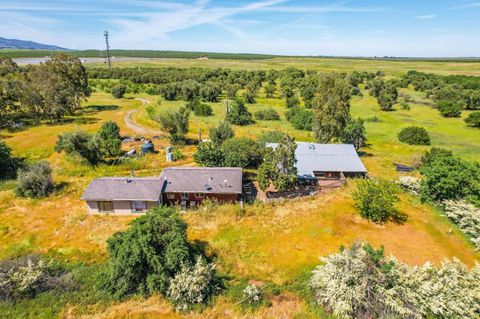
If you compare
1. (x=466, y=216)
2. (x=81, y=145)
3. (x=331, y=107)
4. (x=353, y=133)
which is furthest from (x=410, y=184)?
(x=81, y=145)

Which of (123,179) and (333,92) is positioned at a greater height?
(333,92)

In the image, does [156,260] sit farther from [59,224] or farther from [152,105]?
[152,105]

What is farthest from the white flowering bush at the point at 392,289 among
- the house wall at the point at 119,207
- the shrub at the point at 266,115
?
the shrub at the point at 266,115

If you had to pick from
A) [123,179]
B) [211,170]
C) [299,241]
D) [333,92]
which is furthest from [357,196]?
[123,179]

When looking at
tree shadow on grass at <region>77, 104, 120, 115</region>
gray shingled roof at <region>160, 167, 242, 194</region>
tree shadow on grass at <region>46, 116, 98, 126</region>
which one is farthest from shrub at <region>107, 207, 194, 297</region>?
tree shadow on grass at <region>77, 104, 120, 115</region>

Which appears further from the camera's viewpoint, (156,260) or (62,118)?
(62,118)

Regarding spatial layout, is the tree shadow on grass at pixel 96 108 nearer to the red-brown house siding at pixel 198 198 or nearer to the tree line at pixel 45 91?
the tree line at pixel 45 91
